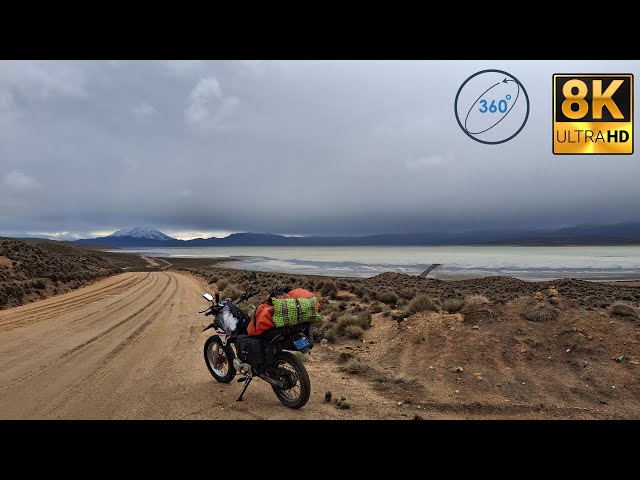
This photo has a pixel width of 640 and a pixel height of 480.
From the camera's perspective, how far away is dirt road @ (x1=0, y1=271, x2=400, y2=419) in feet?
15.8

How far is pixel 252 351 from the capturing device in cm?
508

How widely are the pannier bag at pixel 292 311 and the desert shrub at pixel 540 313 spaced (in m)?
6.79

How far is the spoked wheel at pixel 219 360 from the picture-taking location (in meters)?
5.73

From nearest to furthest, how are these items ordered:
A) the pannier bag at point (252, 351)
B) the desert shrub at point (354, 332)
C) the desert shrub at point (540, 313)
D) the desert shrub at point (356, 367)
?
the pannier bag at point (252, 351) → the desert shrub at point (356, 367) → the desert shrub at point (540, 313) → the desert shrub at point (354, 332)

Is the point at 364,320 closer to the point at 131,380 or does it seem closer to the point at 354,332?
the point at 354,332

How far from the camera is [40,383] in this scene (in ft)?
18.7

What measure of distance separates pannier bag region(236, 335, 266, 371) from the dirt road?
585 millimetres

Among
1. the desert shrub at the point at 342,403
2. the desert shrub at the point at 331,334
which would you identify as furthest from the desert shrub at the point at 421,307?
the desert shrub at the point at 342,403

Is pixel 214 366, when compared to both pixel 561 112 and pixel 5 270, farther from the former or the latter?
pixel 5 270

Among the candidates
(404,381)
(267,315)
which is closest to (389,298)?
(404,381)

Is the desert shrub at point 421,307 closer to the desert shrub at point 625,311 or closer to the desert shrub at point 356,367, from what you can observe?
the desert shrub at point 356,367

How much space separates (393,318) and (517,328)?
339 centimetres

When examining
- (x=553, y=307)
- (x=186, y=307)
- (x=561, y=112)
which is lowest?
(x=186, y=307)
